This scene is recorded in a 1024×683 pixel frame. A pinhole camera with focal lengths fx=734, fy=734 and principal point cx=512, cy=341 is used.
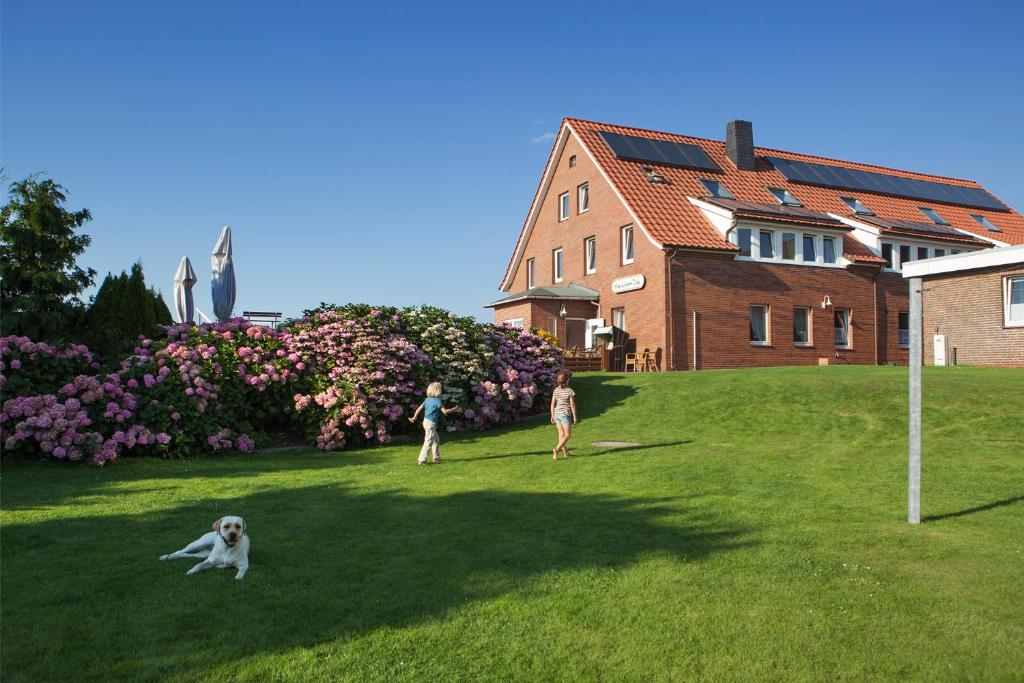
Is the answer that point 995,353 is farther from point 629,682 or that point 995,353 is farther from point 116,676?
point 116,676

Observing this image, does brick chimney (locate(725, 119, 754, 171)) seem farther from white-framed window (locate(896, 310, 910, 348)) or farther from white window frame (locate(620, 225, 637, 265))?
white-framed window (locate(896, 310, 910, 348))

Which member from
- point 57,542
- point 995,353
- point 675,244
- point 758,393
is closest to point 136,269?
point 57,542

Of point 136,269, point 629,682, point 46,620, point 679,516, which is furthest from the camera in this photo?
point 136,269

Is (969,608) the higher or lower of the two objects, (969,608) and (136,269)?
the lower

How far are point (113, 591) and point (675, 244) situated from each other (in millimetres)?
24261

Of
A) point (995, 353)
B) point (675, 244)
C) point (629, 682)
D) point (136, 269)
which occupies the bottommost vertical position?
point (629, 682)

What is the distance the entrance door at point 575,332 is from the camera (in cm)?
3098

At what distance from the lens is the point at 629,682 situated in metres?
4.02

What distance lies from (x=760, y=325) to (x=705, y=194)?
6246mm

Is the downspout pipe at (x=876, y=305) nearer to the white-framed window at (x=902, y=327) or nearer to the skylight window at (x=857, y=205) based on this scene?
the white-framed window at (x=902, y=327)

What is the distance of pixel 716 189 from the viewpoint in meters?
32.3

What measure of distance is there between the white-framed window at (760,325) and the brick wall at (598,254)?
4440 millimetres

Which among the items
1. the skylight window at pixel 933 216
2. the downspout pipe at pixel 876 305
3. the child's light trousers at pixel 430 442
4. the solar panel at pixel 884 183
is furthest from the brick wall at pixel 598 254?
the skylight window at pixel 933 216

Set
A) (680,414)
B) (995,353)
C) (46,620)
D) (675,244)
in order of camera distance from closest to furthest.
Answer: (46,620)
(680,414)
(995,353)
(675,244)
